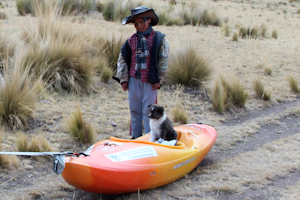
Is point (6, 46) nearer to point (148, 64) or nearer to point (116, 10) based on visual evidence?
point (148, 64)

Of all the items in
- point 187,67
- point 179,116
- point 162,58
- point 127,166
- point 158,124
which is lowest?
point 179,116

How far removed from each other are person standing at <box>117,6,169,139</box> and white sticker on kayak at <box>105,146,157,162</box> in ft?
3.53

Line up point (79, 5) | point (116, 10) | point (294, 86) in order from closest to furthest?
point (294, 86) < point (116, 10) < point (79, 5)

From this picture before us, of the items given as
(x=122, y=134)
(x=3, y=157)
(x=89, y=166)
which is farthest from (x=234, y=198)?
(x=3, y=157)

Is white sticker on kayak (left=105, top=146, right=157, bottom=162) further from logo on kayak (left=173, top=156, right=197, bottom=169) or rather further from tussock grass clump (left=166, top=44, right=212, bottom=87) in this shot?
tussock grass clump (left=166, top=44, right=212, bottom=87)

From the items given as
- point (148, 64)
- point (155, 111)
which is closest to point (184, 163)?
point (155, 111)

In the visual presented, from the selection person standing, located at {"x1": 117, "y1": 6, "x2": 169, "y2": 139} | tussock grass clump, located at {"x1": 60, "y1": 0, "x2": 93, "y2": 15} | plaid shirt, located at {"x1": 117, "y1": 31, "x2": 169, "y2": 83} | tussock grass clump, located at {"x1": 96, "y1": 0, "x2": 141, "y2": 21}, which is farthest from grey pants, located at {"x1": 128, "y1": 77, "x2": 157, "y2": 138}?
tussock grass clump, located at {"x1": 96, "y1": 0, "x2": 141, "y2": 21}

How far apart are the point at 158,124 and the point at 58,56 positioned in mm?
3269

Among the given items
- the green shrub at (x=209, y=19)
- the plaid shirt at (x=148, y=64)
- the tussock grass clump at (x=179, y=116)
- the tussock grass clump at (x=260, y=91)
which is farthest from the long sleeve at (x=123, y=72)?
the green shrub at (x=209, y=19)

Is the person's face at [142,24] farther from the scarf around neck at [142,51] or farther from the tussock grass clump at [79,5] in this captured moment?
the tussock grass clump at [79,5]

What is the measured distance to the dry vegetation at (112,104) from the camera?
3783mm

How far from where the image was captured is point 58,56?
659 centimetres

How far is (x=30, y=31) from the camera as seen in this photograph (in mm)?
7348

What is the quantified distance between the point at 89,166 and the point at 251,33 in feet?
39.3
